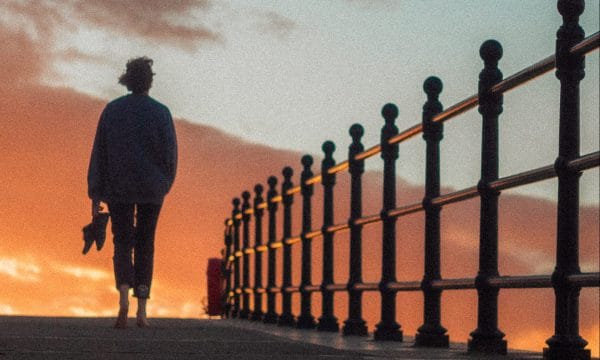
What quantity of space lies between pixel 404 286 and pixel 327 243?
10.1ft

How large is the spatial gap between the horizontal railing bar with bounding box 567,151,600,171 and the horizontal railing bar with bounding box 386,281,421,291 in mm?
2402

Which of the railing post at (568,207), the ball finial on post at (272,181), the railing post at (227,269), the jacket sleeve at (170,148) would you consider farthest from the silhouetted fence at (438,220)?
the railing post at (227,269)

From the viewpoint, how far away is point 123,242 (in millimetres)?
10234

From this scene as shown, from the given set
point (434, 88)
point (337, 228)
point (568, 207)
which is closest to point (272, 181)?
point (337, 228)

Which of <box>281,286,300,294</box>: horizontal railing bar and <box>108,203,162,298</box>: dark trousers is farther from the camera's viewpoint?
<box>281,286,300,294</box>: horizontal railing bar

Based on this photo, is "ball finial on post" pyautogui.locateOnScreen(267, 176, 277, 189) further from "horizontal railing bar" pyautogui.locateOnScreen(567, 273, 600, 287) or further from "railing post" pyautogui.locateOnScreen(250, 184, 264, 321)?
"horizontal railing bar" pyautogui.locateOnScreen(567, 273, 600, 287)

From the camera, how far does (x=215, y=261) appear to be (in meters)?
19.6

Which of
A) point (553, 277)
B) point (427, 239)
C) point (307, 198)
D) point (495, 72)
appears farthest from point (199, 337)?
point (307, 198)

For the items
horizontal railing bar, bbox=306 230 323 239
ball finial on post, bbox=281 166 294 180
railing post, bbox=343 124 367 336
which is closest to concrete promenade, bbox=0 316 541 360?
railing post, bbox=343 124 367 336

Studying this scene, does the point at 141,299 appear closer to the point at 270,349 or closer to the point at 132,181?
the point at 132,181

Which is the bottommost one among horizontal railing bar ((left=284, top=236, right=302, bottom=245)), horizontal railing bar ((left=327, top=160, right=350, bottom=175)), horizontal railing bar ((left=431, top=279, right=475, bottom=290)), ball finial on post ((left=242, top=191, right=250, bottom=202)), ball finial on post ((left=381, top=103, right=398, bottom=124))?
horizontal railing bar ((left=431, top=279, right=475, bottom=290))

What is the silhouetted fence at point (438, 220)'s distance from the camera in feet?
18.1

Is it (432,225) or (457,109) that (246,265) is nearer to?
(432,225)

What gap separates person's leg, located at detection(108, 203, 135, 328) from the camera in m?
10.1
